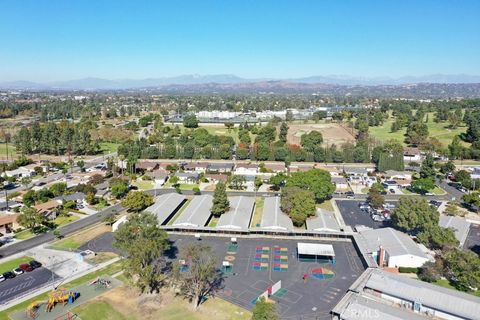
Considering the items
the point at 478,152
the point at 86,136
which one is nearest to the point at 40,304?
the point at 86,136

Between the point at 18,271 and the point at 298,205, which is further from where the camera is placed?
the point at 298,205

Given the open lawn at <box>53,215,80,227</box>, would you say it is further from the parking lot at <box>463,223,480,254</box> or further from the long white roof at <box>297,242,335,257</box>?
the parking lot at <box>463,223,480,254</box>

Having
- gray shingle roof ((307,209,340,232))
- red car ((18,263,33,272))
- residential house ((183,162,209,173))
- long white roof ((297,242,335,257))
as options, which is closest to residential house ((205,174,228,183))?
residential house ((183,162,209,173))

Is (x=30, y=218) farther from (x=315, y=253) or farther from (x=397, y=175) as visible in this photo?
(x=397, y=175)

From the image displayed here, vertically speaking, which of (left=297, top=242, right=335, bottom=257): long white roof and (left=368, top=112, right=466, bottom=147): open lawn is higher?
(left=368, top=112, right=466, bottom=147): open lawn

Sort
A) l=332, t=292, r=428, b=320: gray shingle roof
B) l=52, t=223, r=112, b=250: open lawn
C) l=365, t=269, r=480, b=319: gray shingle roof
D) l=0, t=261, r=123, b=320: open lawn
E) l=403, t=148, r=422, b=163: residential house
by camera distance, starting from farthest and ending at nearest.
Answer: l=403, t=148, r=422, b=163: residential house
l=52, t=223, r=112, b=250: open lawn
l=0, t=261, r=123, b=320: open lawn
l=365, t=269, r=480, b=319: gray shingle roof
l=332, t=292, r=428, b=320: gray shingle roof

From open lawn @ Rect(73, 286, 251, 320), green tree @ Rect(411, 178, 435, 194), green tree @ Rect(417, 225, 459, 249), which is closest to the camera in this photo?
open lawn @ Rect(73, 286, 251, 320)

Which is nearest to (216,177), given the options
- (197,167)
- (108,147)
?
(197,167)
